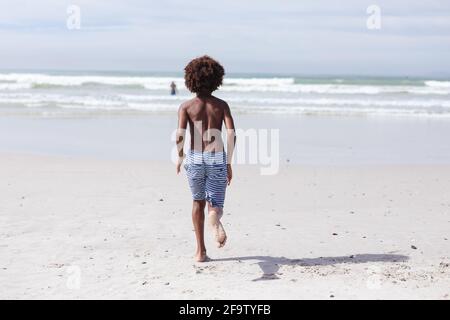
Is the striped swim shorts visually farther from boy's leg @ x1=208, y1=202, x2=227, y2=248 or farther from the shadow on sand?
the shadow on sand

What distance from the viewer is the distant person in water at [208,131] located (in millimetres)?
5402

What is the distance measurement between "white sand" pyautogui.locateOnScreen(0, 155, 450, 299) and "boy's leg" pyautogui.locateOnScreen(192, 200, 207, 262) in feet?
0.44

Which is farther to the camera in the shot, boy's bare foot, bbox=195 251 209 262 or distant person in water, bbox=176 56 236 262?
boy's bare foot, bbox=195 251 209 262

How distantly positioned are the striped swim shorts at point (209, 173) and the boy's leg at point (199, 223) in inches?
5.9

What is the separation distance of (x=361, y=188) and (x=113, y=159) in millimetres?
5140

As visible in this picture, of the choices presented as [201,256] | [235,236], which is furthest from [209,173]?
[235,236]

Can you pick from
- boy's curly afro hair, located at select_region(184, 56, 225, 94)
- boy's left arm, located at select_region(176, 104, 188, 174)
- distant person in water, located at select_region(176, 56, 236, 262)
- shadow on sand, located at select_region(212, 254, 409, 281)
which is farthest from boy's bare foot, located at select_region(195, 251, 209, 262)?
boy's curly afro hair, located at select_region(184, 56, 225, 94)

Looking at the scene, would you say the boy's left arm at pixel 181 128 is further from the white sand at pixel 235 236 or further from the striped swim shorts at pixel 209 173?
the white sand at pixel 235 236

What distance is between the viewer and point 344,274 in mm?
5324

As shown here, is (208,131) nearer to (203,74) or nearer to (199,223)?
(203,74)

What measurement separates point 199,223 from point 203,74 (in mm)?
1396

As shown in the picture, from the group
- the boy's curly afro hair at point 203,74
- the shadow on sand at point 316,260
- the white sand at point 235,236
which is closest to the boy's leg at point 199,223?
the white sand at point 235,236

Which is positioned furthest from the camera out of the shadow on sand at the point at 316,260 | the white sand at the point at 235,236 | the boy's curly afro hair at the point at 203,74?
the shadow on sand at the point at 316,260

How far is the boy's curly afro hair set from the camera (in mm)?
5387
